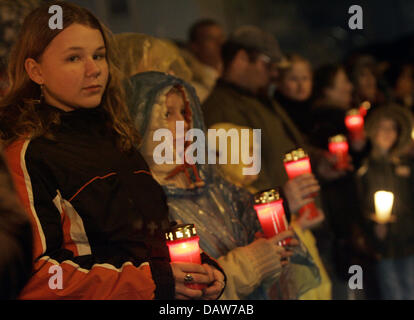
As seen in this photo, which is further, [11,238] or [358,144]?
[358,144]

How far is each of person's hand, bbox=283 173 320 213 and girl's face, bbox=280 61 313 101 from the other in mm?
1347

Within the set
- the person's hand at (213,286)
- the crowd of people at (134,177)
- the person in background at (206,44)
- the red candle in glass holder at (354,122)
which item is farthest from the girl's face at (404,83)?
the person's hand at (213,286)

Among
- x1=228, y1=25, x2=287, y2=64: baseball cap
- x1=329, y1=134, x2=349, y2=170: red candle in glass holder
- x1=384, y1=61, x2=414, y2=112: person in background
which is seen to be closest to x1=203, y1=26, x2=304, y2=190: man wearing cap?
x1=228, y1=25, x2=287, y2=64: baseball cap

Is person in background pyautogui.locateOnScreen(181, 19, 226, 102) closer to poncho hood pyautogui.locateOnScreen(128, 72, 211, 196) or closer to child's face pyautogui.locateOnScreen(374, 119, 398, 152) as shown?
child's face pyautogui.locateOnScreen(374, 119, 398, 152)

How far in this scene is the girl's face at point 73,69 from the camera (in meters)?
1.57

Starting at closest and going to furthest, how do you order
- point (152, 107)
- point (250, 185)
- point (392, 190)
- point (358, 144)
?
1. point (152, 107)
2. point (250, 185)
3. point (358, 144)
4. point (392, 190)

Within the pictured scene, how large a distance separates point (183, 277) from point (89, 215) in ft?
1.07

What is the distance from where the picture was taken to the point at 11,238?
3.29ft

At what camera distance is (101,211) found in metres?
1.54

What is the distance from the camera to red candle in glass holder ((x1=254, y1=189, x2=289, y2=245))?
1927 mm

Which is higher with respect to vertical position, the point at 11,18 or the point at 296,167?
the point at 11,18

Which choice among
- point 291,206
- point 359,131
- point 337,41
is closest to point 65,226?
point 291,206

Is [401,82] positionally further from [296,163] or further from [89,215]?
[89,215]

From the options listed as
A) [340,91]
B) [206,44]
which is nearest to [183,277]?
[340,91]
